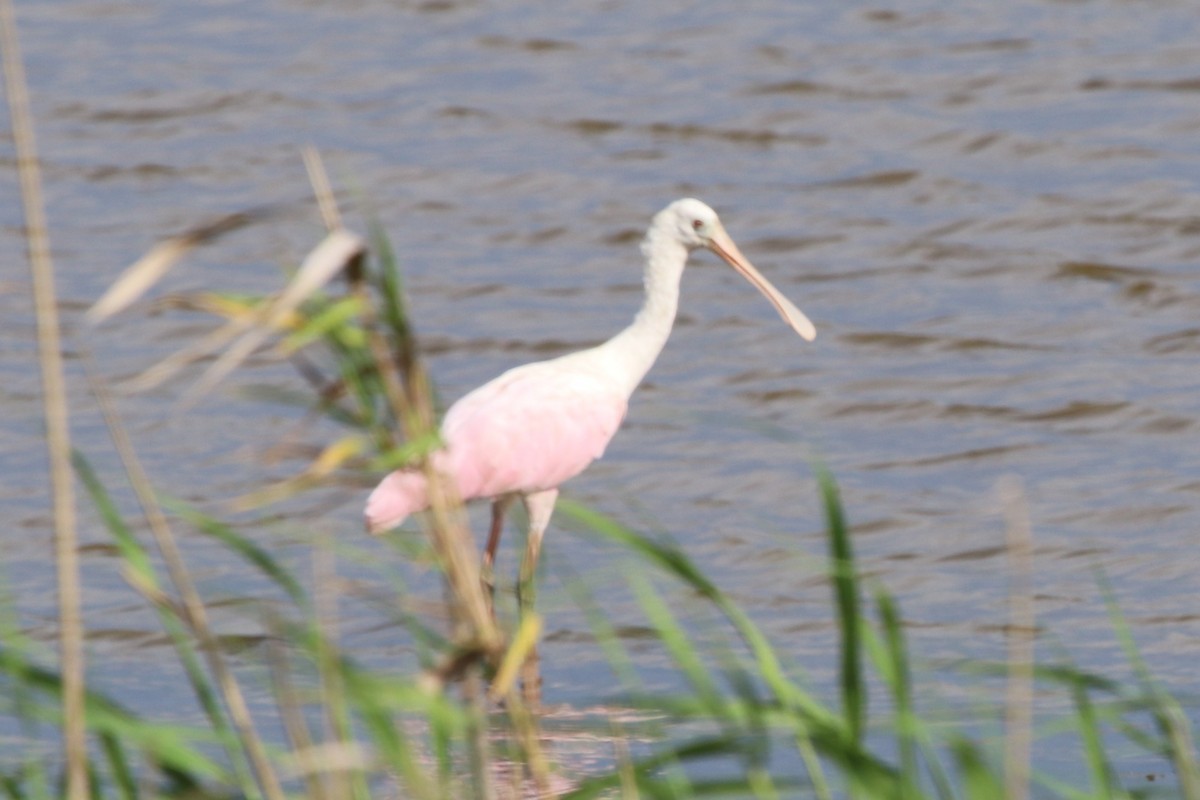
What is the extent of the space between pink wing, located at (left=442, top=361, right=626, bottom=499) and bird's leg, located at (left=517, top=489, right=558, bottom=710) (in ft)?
0.17

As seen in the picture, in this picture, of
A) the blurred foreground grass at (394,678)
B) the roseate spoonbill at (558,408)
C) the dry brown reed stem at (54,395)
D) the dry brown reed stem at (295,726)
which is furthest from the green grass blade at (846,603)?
the roseate spoonbill at (558,408)

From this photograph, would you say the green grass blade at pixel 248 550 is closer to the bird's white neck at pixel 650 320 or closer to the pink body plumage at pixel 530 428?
the pink body plumage at pixel 530 428

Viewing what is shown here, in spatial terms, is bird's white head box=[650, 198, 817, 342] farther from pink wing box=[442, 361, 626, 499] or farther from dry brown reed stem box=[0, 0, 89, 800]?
dry brown reed stem box=[0, 0, 89, 800]

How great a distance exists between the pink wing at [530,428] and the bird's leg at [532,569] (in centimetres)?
5

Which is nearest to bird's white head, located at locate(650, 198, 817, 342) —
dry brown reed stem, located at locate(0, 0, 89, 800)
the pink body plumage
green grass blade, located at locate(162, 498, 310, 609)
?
the pink body plumage

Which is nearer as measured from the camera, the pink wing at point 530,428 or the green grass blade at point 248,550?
the green grass blade at point 248,550

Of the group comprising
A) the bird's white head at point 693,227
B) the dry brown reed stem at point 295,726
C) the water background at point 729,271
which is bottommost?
the dry brown reed stem at point 295,726

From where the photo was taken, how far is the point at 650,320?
18.9 feet

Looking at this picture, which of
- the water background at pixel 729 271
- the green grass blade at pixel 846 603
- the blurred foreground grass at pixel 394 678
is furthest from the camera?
the water background at pixel 729 271

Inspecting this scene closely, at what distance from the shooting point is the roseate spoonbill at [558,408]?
5445 millimetres

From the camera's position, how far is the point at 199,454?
727 cm

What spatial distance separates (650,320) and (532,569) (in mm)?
901

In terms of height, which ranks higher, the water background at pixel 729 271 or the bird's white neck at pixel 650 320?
the water background at pixel 729 271

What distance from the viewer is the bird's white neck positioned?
575 centimetres
